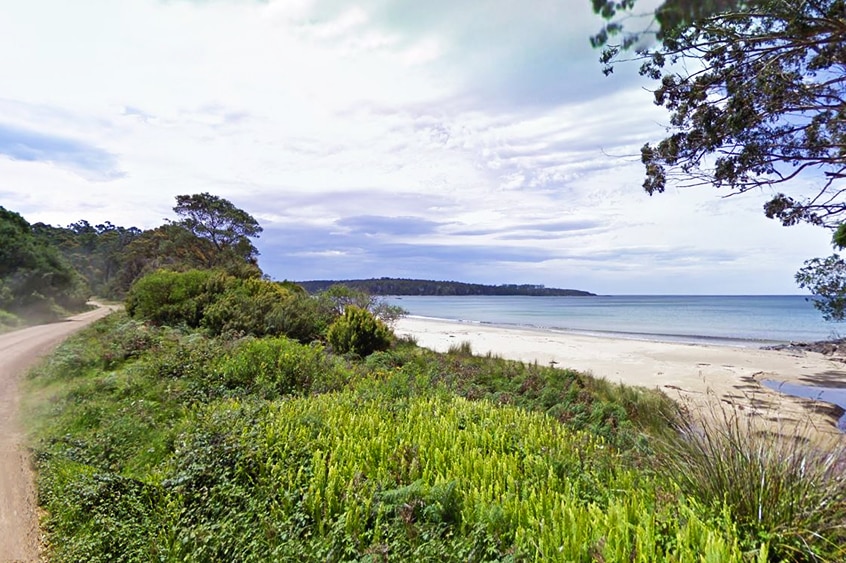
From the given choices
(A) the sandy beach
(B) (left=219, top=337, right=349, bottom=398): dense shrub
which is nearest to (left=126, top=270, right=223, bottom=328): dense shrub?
(B) (left=219, top=337, right=349, bottom=398): dense shrub

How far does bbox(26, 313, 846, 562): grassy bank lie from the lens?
113 inches

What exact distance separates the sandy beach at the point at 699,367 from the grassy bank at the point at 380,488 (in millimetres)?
7453

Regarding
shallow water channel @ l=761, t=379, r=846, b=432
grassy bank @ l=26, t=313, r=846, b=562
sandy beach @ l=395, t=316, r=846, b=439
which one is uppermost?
grassy bank @ l=26, t=313, r=846, b=562

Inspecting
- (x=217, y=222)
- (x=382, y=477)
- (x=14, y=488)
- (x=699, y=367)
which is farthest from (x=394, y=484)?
(x=217, y=222)

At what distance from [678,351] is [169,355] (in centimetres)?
2255

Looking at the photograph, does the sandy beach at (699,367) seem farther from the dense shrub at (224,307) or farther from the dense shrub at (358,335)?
the dense shrub at (224,307)

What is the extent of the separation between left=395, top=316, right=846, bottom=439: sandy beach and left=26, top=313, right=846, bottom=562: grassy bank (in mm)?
7453

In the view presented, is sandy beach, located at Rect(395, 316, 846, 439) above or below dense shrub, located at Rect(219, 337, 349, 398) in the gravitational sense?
below

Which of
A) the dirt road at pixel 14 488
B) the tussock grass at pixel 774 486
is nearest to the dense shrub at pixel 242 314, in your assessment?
the dirt road at pixel 14 488

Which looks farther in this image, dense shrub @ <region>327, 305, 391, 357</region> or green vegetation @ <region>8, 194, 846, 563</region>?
dense shrub @ <region>327, 305, 391, 357</region>

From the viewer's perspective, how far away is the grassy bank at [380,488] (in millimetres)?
2869

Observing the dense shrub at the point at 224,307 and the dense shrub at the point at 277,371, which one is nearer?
the dense shrub at the point at 277,371

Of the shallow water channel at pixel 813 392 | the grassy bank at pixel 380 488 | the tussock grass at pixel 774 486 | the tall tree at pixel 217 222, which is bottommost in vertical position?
the shallow water channel at pixel 813 392

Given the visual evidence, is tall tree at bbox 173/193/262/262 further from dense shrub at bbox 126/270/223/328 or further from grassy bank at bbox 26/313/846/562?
grassy bank at bbox 26/313/846/562
